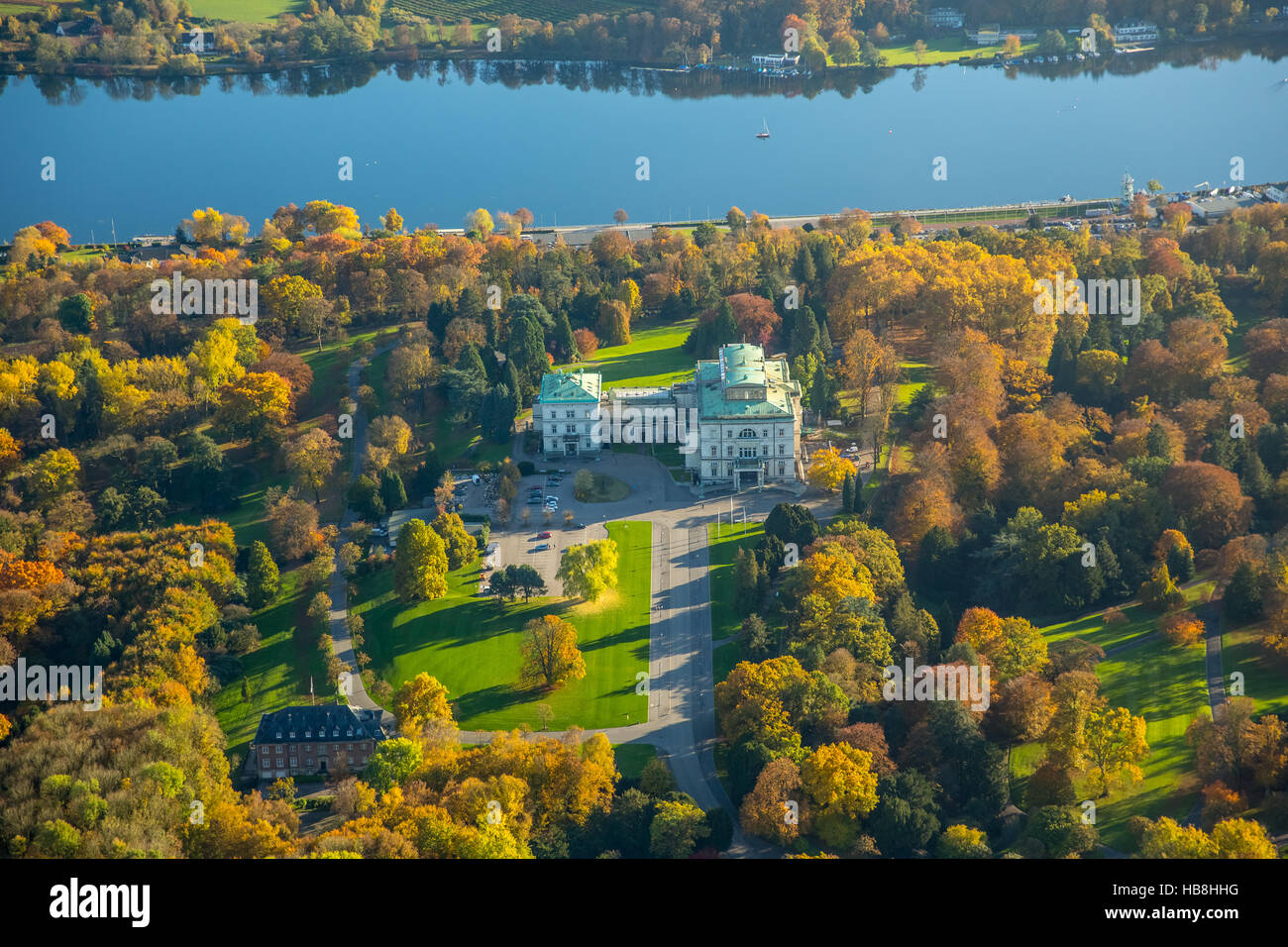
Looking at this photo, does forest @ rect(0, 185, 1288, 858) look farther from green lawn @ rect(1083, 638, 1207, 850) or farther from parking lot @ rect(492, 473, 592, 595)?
parking lot @ rect(492, 473, 592, 595)

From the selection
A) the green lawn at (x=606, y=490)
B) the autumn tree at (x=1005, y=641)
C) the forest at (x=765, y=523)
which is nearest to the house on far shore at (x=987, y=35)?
the forest at (x=765, y=523)

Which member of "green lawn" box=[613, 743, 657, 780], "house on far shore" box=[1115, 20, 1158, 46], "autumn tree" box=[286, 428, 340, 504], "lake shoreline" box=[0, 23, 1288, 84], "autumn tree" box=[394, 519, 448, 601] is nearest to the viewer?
"green lawn" box=[613, 743, 657, 780]

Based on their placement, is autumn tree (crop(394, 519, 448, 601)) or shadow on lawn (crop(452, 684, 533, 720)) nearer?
shadow on lawn (crop(452, 684, 533, 720))

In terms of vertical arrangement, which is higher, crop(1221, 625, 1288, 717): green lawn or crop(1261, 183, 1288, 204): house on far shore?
crop(1261, 183, 1288, 204): house on far shore

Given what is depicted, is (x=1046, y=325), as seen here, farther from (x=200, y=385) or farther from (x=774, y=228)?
(x=200, y=385)

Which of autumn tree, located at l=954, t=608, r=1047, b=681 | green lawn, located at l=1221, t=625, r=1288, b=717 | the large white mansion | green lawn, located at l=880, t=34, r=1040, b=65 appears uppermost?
green lawn, located at l=880, t=34, r=1040, b=65

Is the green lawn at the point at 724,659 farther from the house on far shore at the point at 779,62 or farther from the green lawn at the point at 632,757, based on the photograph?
the house on far shore at the point at 779,62

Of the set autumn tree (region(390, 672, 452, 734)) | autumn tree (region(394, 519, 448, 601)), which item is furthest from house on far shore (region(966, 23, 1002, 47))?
autumn tree (region(390, 672, 452, 734))

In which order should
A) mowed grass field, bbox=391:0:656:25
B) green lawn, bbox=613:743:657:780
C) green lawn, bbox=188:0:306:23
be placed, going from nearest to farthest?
green lawn, bbox=613:743:657:780 < mowed grass field, bbox=391:0:656:25 < green lawn, bbox=188:0:306:23
